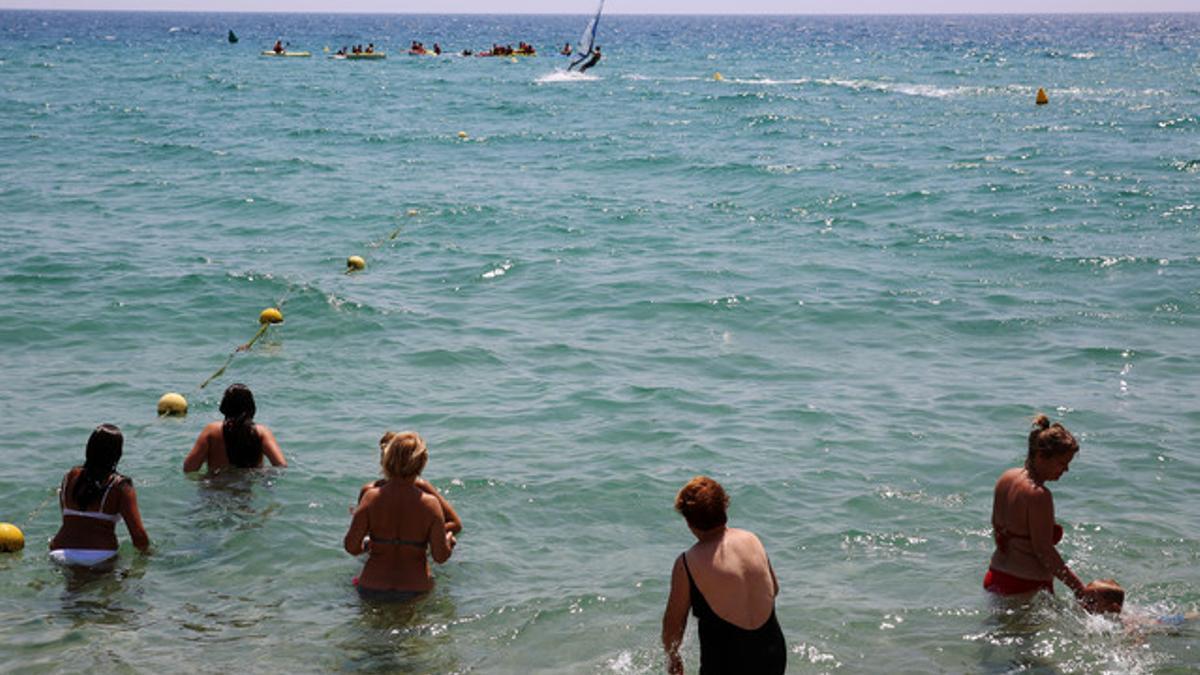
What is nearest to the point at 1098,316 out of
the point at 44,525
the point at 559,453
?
the point at 559,453

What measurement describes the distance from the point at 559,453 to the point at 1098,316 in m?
7.92

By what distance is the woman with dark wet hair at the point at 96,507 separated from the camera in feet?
26.0

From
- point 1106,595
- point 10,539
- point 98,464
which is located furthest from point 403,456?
point 1106,595

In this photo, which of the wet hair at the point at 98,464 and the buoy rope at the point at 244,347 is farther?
the buoy rope at the point at 244,347

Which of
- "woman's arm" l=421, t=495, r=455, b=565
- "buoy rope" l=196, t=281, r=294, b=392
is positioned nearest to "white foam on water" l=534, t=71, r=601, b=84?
"buoy rope" l=196, t=281, r=294, b=392

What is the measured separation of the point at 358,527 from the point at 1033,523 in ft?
12.8

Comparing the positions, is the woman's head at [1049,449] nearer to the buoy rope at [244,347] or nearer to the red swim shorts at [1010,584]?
the red swim shorts at [1010,584]

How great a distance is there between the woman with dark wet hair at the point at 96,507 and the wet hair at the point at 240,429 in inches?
56.2

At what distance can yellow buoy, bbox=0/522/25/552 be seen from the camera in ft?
28.8

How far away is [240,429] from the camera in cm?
983

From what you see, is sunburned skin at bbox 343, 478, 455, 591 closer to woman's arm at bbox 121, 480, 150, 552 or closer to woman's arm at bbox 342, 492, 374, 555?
woman's arm at bbox 342, 492, 374, 555

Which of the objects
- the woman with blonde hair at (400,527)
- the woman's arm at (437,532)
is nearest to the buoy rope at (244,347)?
the woman with blonde hair at (400,527)

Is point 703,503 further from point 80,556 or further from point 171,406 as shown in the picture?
point 171,406

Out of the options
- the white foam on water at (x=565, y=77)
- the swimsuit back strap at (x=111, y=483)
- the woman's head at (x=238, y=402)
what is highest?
the white foam on water at (x=565, y=77)
